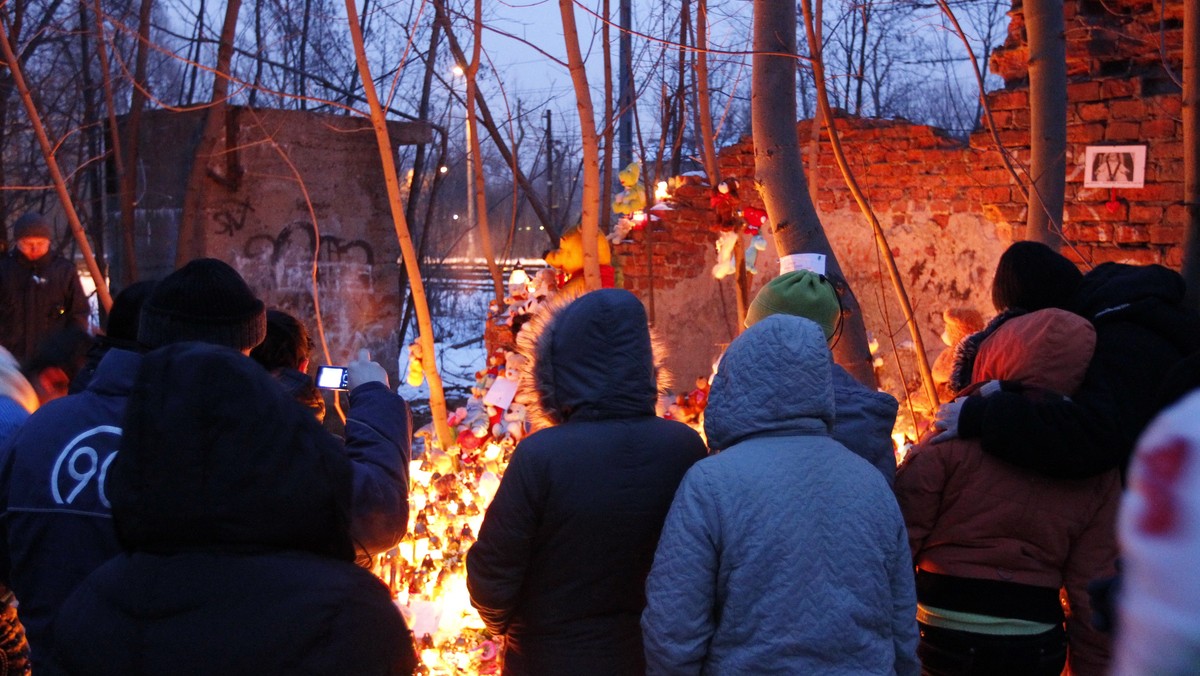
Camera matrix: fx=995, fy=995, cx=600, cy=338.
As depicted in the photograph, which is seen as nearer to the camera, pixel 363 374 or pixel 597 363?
pixel 597 363

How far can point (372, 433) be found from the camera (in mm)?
2340

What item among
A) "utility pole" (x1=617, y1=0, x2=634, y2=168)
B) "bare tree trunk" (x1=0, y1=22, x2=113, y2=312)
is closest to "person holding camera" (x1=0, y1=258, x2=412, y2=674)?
"bare tree trunk" (x1=0, y1=22, x2=113, y2=312)

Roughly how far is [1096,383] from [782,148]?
1.68 m

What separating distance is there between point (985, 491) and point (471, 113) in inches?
140

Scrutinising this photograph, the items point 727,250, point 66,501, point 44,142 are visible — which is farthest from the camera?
point 727,250

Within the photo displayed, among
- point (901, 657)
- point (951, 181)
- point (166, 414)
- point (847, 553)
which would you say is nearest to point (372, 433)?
point (166, 414)

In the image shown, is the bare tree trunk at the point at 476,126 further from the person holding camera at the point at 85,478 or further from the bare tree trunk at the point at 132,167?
the bare tree trunk at the point at 132,167

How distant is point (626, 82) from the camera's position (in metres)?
8.48

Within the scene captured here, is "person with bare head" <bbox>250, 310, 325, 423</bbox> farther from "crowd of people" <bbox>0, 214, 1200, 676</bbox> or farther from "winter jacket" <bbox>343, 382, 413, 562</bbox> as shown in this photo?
"winter jacket" <bbox>343, 382, 413, 562</bbox>

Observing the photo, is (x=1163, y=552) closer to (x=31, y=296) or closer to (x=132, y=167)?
(x=31, y=296)

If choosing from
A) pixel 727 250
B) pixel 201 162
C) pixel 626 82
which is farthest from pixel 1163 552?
pixel 201 162

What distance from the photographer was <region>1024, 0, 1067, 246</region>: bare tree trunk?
3977 mm

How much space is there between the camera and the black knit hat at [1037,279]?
9.69 ft

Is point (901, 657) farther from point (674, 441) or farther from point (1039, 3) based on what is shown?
point (1039, 3)
